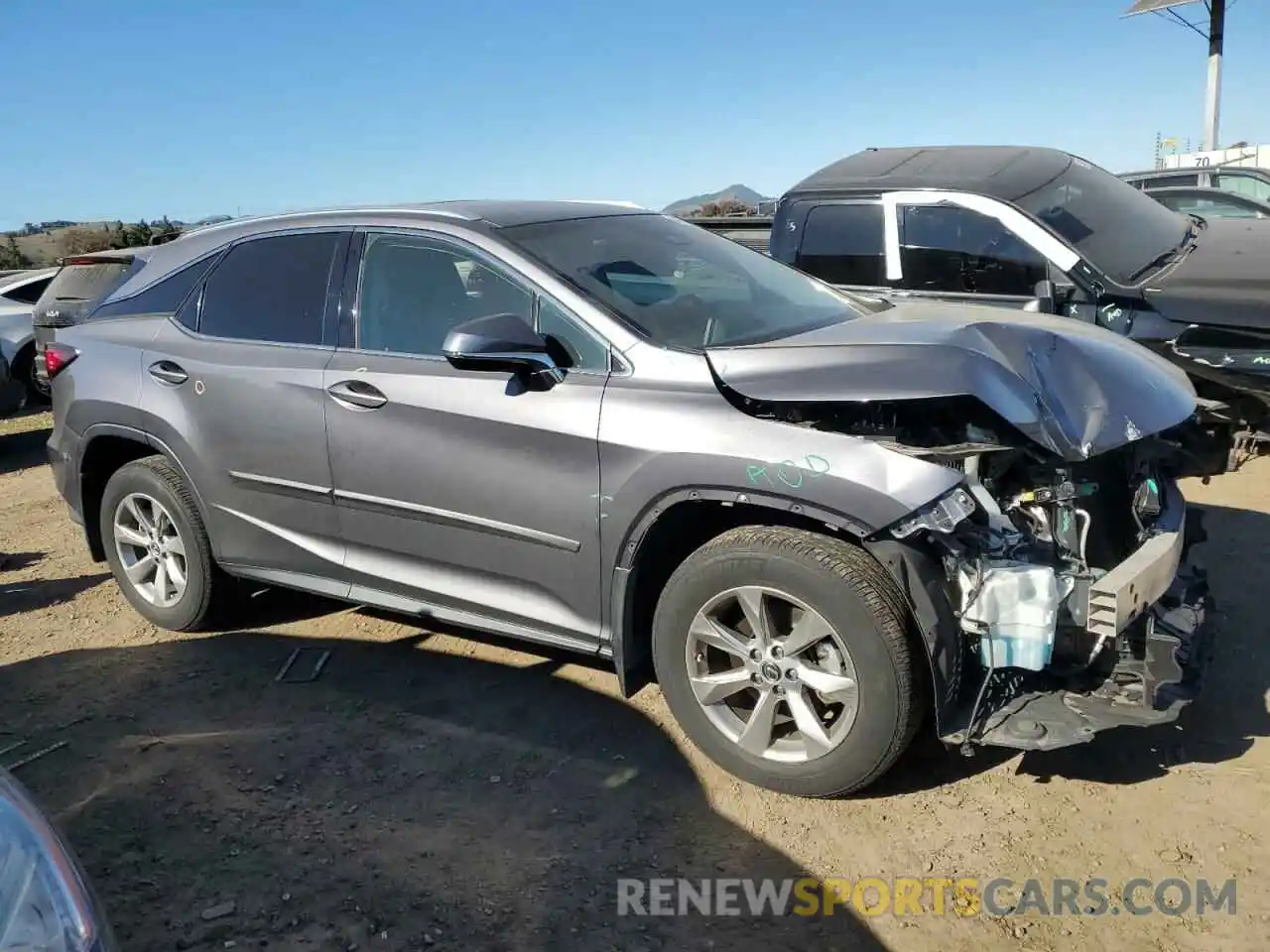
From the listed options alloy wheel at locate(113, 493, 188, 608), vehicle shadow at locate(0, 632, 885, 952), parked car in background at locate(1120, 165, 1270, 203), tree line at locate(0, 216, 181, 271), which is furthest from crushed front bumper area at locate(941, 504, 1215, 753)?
tree line at locate(0, 216, 181, 271)

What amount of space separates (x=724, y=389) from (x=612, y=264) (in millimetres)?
881

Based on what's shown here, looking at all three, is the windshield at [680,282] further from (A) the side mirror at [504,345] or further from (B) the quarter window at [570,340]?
(A) the side mirror at [504,345]

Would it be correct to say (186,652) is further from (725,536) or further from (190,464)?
(725,536)

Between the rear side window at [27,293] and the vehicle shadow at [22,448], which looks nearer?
the vehicle shadow at [22,448]

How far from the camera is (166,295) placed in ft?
15.1

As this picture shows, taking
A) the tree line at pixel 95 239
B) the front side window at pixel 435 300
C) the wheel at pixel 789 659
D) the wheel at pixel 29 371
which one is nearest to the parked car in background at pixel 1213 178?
the front side window at pixel 435 300

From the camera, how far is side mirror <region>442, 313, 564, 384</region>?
3.22m

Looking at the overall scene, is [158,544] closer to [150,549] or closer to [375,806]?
[150,549]

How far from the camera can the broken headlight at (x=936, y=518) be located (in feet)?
9.20

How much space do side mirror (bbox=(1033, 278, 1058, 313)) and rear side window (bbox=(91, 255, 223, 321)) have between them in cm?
433

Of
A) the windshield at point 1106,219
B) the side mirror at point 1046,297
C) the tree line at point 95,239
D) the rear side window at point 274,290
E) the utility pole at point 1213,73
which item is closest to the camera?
the rear side window at point 274,290

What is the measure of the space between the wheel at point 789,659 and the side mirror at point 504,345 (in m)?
0.83

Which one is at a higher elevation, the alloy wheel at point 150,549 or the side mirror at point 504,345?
the side mirror at point 504,345

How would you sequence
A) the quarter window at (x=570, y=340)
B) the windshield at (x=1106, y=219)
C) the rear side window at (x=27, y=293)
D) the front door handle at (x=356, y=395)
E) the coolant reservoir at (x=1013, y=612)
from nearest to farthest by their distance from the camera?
the coolant reservoir at (x=1013, y=612)
the quarter window at (x=570, y=340)
the front door handle at (x=356, y=395)
the windshield at (x=1106, y=219)
the rear side window at (x=27, y=293)
